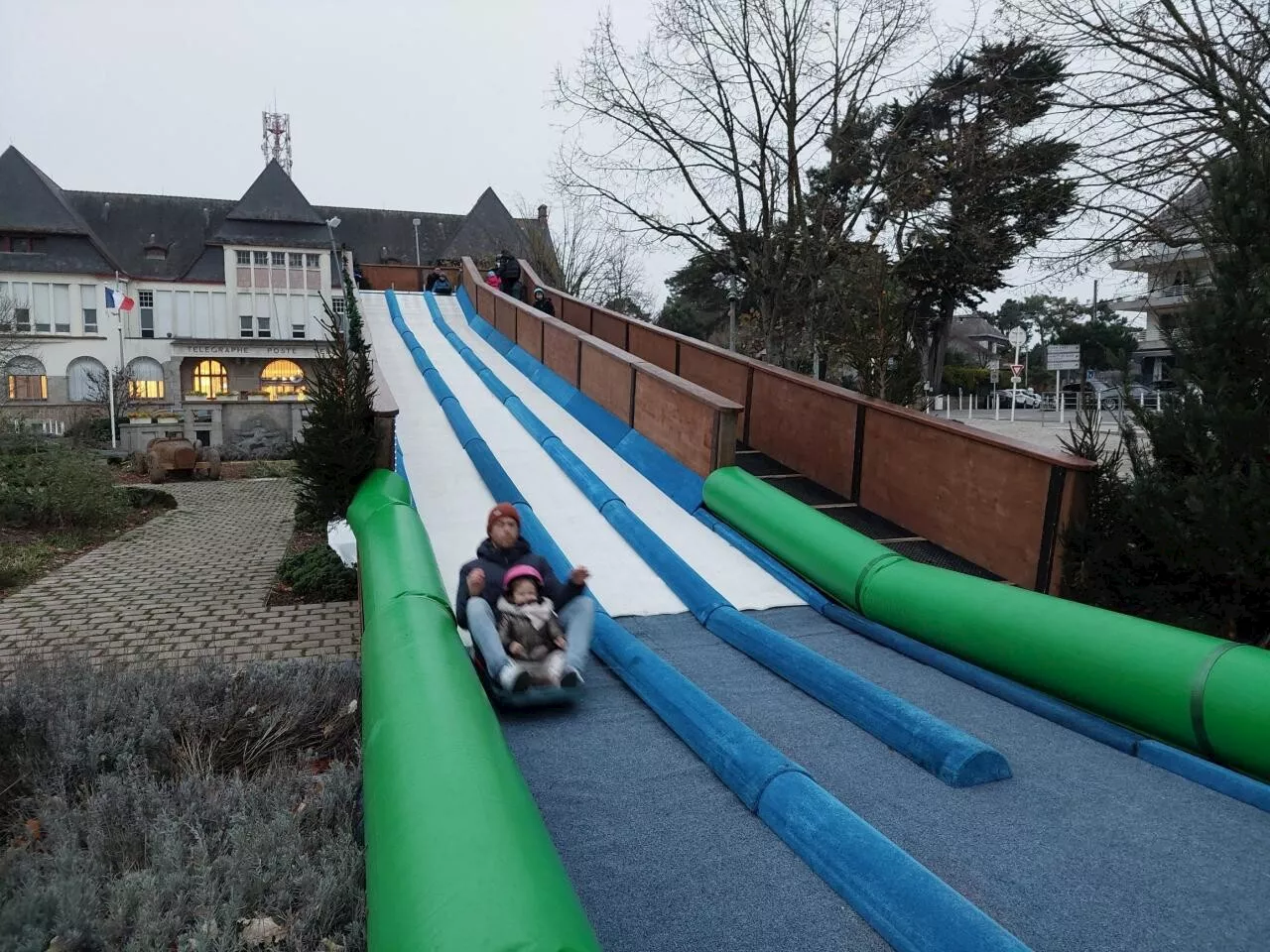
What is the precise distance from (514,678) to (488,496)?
427cm

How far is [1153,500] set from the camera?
197 inches

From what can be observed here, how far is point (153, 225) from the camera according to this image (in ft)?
181

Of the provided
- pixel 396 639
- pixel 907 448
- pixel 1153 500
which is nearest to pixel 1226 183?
pixel 1153 500

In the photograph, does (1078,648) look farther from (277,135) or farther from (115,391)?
(277,135)

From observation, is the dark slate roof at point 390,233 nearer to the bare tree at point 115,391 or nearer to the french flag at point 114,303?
the bare tree at point 115,391

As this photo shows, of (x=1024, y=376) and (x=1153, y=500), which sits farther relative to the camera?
(x=1024, y=376)

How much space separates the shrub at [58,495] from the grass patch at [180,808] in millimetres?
8297

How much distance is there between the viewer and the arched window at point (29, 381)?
45.6m

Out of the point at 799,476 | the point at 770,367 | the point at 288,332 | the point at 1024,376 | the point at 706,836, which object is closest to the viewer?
the point at 706,836

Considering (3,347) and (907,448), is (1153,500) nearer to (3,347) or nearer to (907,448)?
(907,448)

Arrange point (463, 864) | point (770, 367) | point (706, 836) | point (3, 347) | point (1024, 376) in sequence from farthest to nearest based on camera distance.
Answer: point (1024, 376)
point (3, 347)
point (770, 367)
point (706, 836)
point (463, 864)

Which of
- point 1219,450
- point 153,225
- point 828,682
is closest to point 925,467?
point 1219,450

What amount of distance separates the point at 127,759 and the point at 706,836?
2.94 metres

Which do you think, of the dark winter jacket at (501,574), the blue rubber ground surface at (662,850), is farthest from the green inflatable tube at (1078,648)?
the dark winter jacket at (501,574)
